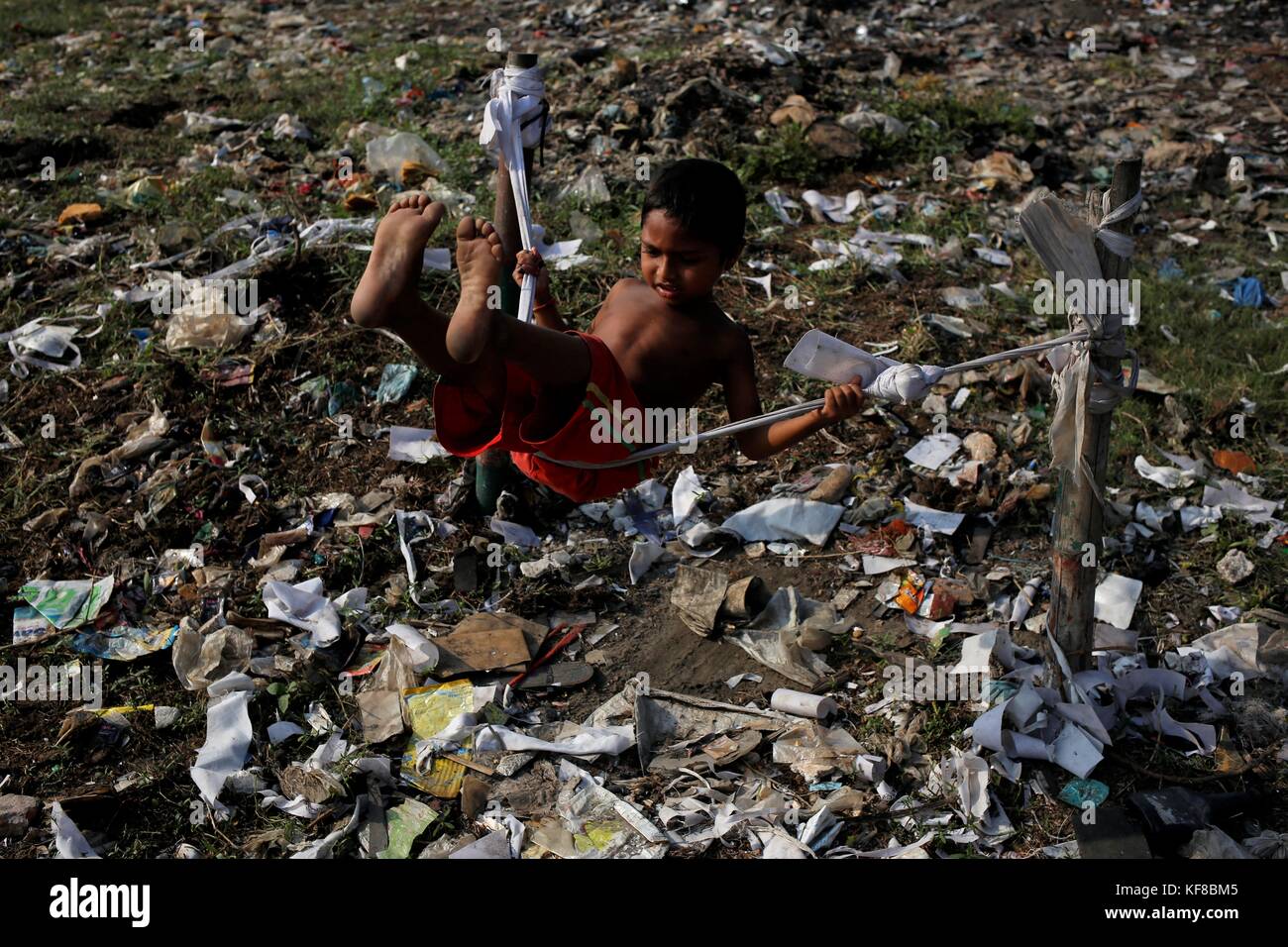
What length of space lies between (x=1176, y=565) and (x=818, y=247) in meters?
2.11

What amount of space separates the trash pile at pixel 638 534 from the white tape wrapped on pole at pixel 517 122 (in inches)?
43.0

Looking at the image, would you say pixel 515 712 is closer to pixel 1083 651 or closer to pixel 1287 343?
pixel 1083 651

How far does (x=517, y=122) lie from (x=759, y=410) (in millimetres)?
937

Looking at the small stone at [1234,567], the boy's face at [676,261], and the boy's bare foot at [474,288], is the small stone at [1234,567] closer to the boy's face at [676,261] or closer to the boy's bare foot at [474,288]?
the boy's face at [676,261]

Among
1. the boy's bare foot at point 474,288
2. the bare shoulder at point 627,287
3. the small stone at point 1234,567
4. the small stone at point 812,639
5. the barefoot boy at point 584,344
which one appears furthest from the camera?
the small stone at point 1234,567

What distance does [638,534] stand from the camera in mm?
3521

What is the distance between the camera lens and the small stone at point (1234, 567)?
335cm

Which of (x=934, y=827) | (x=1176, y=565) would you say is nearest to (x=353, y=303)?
(x=934, y=827)

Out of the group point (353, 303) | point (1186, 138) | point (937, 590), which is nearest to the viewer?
point (353, 303)

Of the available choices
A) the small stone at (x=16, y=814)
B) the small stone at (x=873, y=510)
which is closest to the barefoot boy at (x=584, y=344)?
the small stone at (x=873, y=510)

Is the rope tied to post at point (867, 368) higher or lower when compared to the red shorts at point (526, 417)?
higher

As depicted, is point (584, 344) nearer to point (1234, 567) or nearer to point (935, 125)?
point (1234, 567)

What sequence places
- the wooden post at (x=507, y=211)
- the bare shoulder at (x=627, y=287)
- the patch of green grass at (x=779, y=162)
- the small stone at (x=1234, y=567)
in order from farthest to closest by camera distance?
the patch of green grass at (x=779, y=162) → the small stone at (x=1234, y=567) → the wooden post at (x=507, y=211) → the bare shoulder at (x=627, y=287)

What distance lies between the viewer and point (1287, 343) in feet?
14.5
